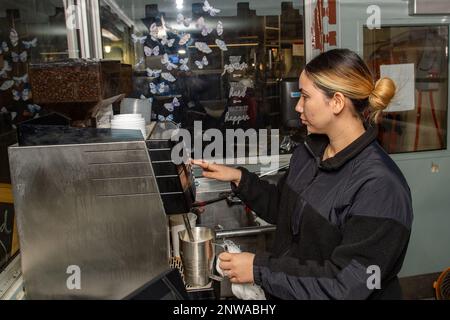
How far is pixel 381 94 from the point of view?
4.61 feet

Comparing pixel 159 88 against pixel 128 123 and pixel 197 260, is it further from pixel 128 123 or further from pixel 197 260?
pixel 197 260

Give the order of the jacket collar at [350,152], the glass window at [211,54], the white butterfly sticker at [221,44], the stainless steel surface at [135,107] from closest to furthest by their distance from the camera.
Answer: the jacket collar at [350,152], the stainless steel surface at [135,107], the glass window at [211,54], the white butterfly sticker at [221,44]

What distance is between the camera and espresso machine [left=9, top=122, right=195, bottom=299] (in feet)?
4.25

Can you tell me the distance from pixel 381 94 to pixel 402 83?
80.2 inches

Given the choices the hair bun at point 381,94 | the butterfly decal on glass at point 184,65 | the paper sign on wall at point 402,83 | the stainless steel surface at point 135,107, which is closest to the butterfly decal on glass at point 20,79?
the stainless steel surface at point 135,107

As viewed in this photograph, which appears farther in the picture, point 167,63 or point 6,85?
point 167,63

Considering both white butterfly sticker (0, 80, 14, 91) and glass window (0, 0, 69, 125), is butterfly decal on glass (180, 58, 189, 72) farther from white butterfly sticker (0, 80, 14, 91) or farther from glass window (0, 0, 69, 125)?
white butterfly sticker (0, 80, 14, 91)

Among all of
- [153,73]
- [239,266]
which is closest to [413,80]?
[153,73]

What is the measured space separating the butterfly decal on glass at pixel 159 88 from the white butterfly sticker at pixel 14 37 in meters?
1.16

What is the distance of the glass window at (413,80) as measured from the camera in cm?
320

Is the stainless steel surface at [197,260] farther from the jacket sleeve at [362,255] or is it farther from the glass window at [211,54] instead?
the glass window at [211,54]

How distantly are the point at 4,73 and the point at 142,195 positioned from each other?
931 millimetres

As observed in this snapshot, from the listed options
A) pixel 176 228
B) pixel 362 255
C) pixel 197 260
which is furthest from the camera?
pixel 176 228
